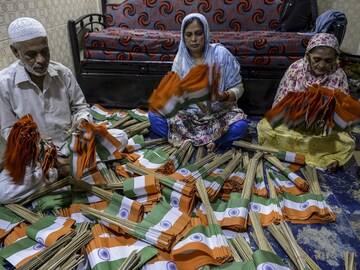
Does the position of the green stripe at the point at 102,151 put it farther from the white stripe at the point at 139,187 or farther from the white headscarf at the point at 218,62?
the white headscarf at the point at 218,62

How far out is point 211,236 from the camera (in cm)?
138

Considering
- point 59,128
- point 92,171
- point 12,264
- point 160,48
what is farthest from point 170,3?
point 12,264

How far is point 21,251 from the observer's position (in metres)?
1.33

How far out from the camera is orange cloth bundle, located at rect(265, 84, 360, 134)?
1.75m

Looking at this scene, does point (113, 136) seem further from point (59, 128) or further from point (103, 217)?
point (103, 217)

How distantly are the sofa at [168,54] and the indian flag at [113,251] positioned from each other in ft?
6.10

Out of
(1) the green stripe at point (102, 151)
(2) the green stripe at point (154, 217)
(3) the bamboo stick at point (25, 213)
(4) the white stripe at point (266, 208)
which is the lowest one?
(3) the bamboo stick at point (25, 213)

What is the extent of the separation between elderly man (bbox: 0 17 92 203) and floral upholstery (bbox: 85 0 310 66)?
112cm

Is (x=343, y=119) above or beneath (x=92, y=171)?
above

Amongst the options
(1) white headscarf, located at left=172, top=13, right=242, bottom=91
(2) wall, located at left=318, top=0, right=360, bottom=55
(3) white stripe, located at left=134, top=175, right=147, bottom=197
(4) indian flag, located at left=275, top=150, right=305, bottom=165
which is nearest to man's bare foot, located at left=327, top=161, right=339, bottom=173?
(4) indian flag, located at left=275, top=150, right=305, bottom=165

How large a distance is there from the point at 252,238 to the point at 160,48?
202 cm

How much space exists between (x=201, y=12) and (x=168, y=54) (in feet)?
3.18

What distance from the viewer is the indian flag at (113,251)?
1.25 m

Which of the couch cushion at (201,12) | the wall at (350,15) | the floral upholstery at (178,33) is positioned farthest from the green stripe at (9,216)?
the wall at (350,15)
